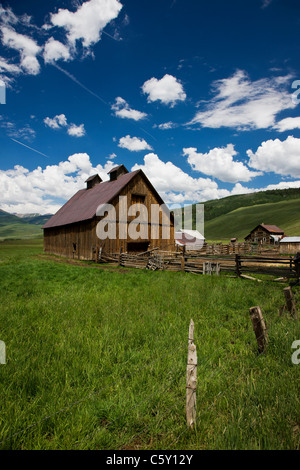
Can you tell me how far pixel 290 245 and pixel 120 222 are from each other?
1497 inches

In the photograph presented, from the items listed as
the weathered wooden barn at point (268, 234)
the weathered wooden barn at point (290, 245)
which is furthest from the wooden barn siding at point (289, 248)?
the weathered wooden barn at point (268, 234)

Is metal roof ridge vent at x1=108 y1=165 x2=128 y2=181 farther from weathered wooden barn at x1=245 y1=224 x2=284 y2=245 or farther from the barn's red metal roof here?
weathered wooden barn at x1=245 y1=224 x2=284 y2=245

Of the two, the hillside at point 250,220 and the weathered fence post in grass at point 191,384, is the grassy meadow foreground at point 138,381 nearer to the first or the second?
the weathered fence post in grass at point 191,384

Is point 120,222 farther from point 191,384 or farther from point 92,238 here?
point 191,384

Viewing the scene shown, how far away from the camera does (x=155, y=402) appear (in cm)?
319

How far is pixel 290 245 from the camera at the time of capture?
45969 mm

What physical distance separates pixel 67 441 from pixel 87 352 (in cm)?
186

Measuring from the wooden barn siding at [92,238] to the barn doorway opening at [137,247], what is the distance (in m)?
0.56

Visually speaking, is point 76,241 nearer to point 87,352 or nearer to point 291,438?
point 87,352

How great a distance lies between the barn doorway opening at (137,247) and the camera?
81.0 feet

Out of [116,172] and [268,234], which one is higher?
[116,172]

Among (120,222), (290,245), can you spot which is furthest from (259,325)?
(290,245)

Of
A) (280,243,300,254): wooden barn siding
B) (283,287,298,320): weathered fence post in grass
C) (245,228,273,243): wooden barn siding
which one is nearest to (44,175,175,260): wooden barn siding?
(283,287,298,320): weathered fence post in grass

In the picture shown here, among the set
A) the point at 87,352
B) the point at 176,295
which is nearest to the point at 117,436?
the point at 87,352
